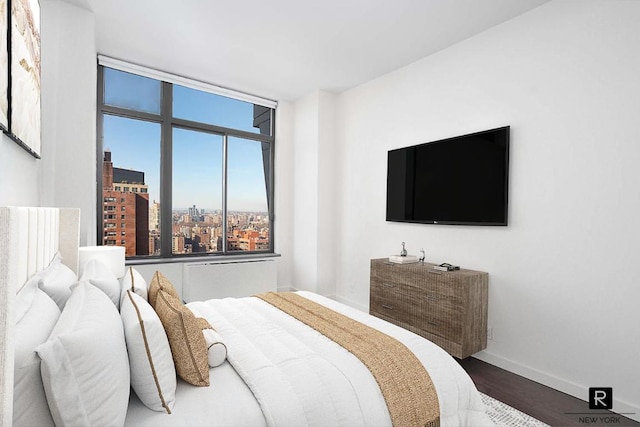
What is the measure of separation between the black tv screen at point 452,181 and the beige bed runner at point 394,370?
1.66m

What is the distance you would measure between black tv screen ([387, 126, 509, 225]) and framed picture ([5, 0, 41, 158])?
10.0 ft

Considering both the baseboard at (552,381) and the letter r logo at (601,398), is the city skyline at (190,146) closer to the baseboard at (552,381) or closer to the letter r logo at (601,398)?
the baseboard at (552,381)

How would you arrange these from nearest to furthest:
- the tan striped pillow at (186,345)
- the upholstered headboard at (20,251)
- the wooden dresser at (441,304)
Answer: the upholstered headboard at (20,251)
the tan striped pillow at (186,345)
the wooden dresser at (441,304)

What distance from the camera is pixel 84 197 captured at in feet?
9.57

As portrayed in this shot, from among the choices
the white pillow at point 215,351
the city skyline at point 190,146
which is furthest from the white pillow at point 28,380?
the city skyline at point 190,146

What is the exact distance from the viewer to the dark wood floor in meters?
2.13

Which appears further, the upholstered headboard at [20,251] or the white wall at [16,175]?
the white wall at [16,175]

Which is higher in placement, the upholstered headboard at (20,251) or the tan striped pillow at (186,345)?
the upholstered headboard at (20,251)

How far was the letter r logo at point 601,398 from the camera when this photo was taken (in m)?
2.25

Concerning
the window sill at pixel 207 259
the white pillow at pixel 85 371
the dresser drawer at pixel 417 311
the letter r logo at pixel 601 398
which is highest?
the white pillow at pixel 85 371

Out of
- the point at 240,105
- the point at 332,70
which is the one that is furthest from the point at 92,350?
the point at 240,105

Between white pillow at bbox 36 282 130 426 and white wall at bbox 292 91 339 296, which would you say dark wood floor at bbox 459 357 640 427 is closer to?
white wall at bbox 292 91 339 296

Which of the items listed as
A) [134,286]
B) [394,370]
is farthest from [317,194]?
[394,370]

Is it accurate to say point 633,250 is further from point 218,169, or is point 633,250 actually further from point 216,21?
point 218,169
